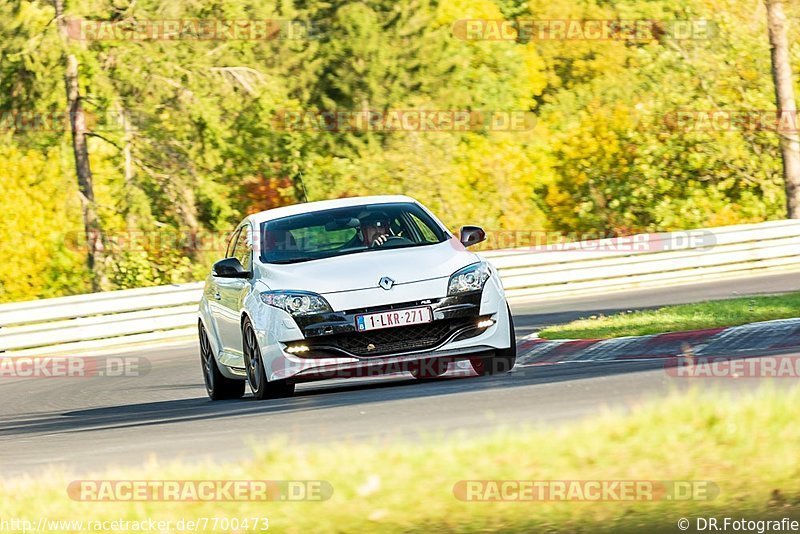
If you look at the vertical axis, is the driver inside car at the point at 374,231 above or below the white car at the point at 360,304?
above

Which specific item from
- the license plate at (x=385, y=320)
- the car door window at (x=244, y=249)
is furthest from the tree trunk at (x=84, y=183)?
the license plate at (x=385, y=320)

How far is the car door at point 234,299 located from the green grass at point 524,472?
4061 mm

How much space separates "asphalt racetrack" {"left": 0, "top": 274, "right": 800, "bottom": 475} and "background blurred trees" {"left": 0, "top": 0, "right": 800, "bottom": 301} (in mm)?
21689

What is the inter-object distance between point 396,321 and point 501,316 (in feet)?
3.03

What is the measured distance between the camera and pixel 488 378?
37.8 ft

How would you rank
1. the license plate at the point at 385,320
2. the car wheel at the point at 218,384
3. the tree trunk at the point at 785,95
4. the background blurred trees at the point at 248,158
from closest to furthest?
the license plate at the point at 385,320 < the car wheel at the point at 218,384 < the tree trunk at the point at 785,95 < the background blurred trees at the point at 248,158

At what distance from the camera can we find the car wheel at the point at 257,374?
11359mm

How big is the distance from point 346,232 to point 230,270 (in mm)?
999

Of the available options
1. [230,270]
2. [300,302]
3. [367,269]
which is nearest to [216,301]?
[230,270]

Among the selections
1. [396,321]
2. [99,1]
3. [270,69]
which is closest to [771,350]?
[396,321]

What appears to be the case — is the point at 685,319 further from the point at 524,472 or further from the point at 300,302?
the point at 524,472

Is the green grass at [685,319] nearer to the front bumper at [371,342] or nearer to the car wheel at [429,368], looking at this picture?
the car wheel at [429,368]

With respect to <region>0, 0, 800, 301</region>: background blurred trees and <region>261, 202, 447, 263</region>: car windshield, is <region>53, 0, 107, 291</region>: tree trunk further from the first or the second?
<region>261, 202, 447, 263</region>: car windshield

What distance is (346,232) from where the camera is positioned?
39.7 ft
